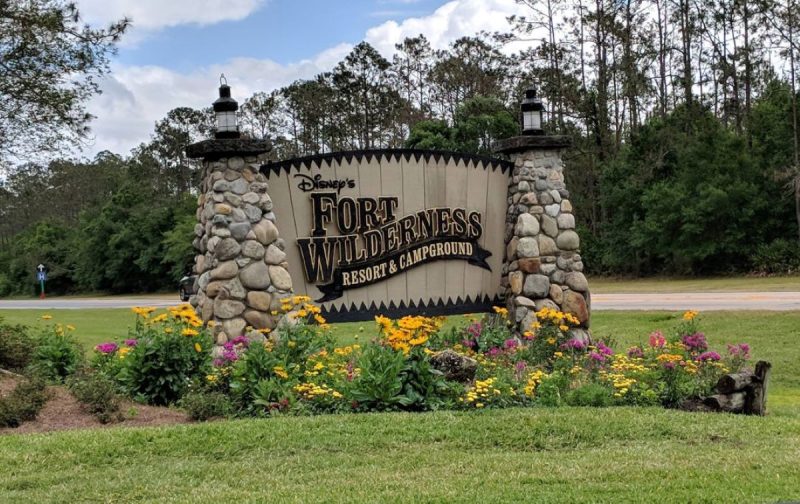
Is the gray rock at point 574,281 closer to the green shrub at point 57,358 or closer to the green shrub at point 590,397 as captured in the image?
the green shrub at point 590,397

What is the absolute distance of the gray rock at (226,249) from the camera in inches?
308

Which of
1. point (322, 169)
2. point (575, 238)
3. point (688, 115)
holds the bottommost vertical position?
point (575, 238)

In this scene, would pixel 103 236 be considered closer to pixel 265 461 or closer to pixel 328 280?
pixel 328 280

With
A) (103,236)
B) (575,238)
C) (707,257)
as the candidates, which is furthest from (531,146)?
(103,236)

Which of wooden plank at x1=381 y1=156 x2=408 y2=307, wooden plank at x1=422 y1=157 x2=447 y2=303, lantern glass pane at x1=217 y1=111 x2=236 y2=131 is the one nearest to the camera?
lantern glass pane at x1=217 y1=111 x2=236 y2=131

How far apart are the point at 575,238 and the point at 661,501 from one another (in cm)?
588

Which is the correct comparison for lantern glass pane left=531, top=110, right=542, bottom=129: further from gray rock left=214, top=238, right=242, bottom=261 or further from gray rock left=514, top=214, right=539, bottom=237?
gray rock left=214, top=238, right=242, bottom=261

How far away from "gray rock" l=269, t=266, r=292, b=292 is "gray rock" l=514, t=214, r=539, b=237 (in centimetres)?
304

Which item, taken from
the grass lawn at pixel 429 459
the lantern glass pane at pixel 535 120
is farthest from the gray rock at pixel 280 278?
the lantern glass pane at pixel 535 120

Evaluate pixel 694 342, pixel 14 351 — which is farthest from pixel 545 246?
pixel 14 351

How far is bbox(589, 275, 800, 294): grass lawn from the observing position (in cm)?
1833

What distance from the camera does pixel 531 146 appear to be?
31.1 feet

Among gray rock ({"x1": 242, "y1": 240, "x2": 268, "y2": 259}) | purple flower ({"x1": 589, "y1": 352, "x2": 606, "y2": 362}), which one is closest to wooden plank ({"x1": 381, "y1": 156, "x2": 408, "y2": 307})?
gray rock ({"x1": 242, "y1": 240, "x2": 268, "y2": 259})

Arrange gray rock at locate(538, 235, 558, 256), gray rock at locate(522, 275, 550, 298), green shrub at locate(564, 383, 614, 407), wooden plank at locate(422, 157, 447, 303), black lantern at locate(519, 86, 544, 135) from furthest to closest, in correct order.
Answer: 1. black lantern at locate(519, 86, 544, 135)
2. gray rock at locate(538, 235, 558, 256)
3. gray rock at locate(522, 275, 550, 298)
4. wooden plank at locate(422, 157, 447, 303)
5. green shrub at locate(564, 383, 614, 407)
